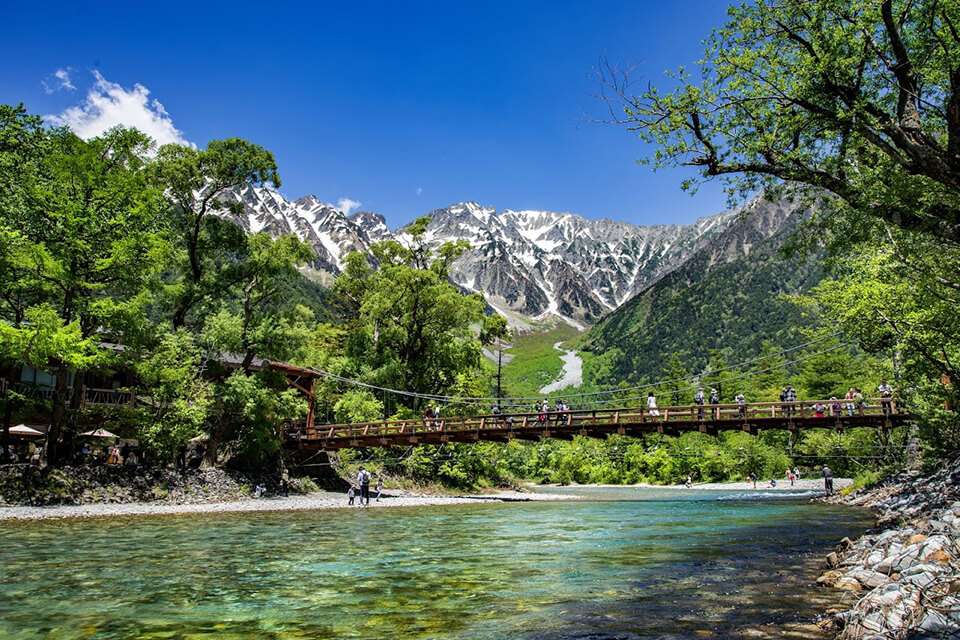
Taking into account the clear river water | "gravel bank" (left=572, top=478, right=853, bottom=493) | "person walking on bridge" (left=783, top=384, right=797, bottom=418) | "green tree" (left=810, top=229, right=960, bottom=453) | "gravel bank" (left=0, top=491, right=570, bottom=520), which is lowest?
"gravel bank" (left=572, top=478, right=853, bottom=493)

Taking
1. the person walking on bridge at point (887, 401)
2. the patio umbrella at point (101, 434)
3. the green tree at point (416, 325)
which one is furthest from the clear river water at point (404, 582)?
the green tree at point (416, 325)

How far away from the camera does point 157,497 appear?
21578 mm

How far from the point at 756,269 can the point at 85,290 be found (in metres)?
161

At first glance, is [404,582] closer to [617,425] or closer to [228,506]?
[228,506]

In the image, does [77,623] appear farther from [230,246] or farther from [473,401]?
[473,401]

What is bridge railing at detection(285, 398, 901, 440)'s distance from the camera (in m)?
23.8

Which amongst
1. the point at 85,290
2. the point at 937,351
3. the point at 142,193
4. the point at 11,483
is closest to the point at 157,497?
the point at 11,483

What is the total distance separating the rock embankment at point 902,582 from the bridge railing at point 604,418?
40.3 feet

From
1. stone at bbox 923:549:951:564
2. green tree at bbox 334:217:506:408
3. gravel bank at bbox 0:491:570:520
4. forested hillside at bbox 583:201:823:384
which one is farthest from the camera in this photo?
forested hillside at bbox 583:201:823:384

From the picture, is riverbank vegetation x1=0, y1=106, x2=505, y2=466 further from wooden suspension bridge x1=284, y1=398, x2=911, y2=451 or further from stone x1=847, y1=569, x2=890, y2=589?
stone x1=847, y1=569, x2=890, y2=589

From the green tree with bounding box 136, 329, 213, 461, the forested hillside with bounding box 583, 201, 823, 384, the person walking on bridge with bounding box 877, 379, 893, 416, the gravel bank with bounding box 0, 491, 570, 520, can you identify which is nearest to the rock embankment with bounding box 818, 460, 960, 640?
the person walking on bridge with bounding box 877, 379, 893, 416

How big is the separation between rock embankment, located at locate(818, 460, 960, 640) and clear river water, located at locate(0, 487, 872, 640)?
0.43 metres

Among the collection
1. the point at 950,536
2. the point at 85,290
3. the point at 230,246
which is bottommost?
the point at 950,536

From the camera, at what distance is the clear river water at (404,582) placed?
6.01 meters
